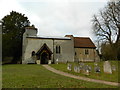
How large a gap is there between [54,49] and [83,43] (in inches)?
377

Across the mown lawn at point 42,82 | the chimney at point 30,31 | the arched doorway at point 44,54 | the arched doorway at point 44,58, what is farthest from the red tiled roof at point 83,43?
the mown lawn at point 42,82

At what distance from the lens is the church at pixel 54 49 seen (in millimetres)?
36062

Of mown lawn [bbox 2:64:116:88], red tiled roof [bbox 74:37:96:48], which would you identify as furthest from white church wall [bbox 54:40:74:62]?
mown lawn [bbox 2:64:116:88]

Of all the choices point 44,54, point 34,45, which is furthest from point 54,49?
point 34,45

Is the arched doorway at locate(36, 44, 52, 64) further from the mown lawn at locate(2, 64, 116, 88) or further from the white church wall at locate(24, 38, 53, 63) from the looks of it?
the mown lawn at locate(2, 64, 116, 88)

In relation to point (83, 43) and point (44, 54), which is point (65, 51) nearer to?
point (44, 54)

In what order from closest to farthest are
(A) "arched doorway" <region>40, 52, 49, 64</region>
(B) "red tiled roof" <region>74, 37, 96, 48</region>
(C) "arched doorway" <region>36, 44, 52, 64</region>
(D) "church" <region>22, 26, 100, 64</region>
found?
(C) "arched doorway" <region>36, 44, 52, 64</region> → (D) "church" <region>22, 26, 100, 64</region> → (A) "arched doorway" <region>40, 52, 49, 64</region> → (B) "red tiled roof" <region>74, 37, 96, 48</region>

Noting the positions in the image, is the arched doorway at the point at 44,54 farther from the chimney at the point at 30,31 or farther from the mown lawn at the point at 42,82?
the mown lawn at the point at 42,82

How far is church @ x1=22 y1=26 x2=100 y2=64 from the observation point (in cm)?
3606

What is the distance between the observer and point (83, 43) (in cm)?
4266

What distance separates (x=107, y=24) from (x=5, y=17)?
29.3 metres

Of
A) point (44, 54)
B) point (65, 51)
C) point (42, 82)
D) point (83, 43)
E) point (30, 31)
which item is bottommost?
point (42, 82)

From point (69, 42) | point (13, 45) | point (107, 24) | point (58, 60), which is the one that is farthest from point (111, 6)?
point (13, 45)

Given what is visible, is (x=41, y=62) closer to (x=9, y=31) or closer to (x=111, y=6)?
(x=9, y=31)
